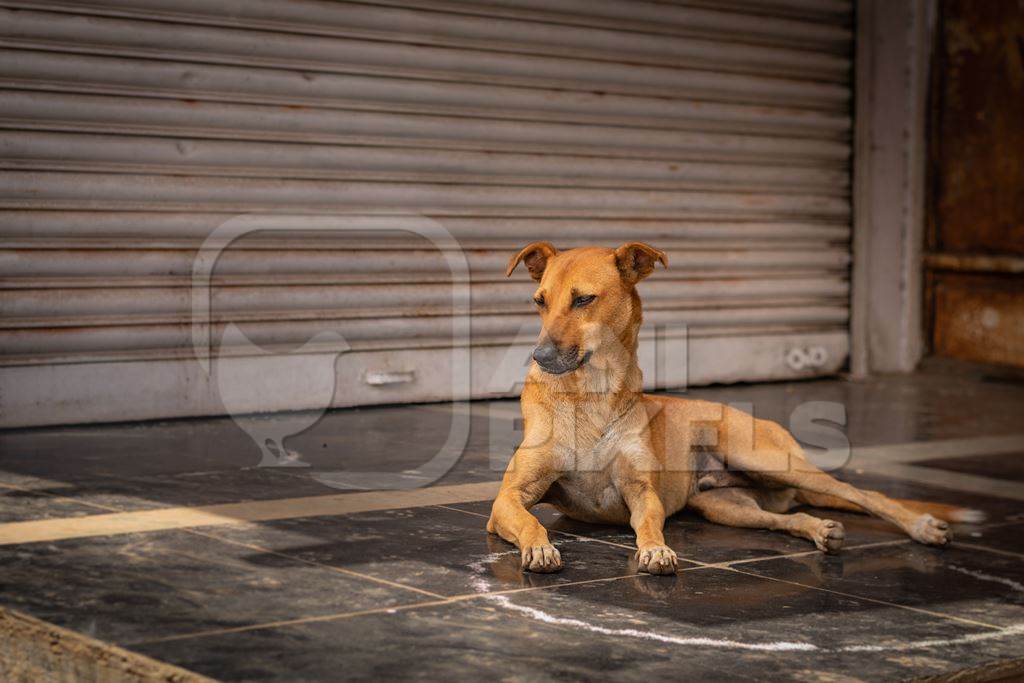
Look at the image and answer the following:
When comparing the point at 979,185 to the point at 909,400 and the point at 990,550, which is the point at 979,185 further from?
the point at 990,550

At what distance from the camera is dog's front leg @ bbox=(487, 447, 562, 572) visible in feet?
15.3

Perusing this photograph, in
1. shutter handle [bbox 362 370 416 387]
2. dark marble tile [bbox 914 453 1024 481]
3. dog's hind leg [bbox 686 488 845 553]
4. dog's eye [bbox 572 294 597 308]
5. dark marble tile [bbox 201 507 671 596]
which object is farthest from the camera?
shutter handle [bbox 362 370 416 387]

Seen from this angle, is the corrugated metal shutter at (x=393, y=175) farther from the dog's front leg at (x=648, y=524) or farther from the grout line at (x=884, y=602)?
the grout line at (x=884, y=602)

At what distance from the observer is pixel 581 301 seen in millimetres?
4973

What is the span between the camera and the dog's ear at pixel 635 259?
5.11 m

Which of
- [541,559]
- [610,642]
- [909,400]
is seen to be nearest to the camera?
[610,642]

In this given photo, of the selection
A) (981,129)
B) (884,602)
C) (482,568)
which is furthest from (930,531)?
(981,129)

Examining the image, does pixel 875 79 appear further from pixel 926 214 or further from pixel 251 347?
pixel 251 347

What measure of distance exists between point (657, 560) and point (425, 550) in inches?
33.4

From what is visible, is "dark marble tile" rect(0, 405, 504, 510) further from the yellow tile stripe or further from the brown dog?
the brown dog

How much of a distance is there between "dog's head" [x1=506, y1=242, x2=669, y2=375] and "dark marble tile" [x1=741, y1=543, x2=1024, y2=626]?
973mm

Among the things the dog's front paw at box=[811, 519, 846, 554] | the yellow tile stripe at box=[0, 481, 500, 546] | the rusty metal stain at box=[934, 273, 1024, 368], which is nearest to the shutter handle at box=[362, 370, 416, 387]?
the yellow tile stripe at box=[0, 481, 500, 546]

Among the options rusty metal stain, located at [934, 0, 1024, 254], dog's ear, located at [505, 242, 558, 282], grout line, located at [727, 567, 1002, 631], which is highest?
rusty metal stain, located at [934, 0, 1024, 254]

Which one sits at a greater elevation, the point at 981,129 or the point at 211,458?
the point at 981,129
